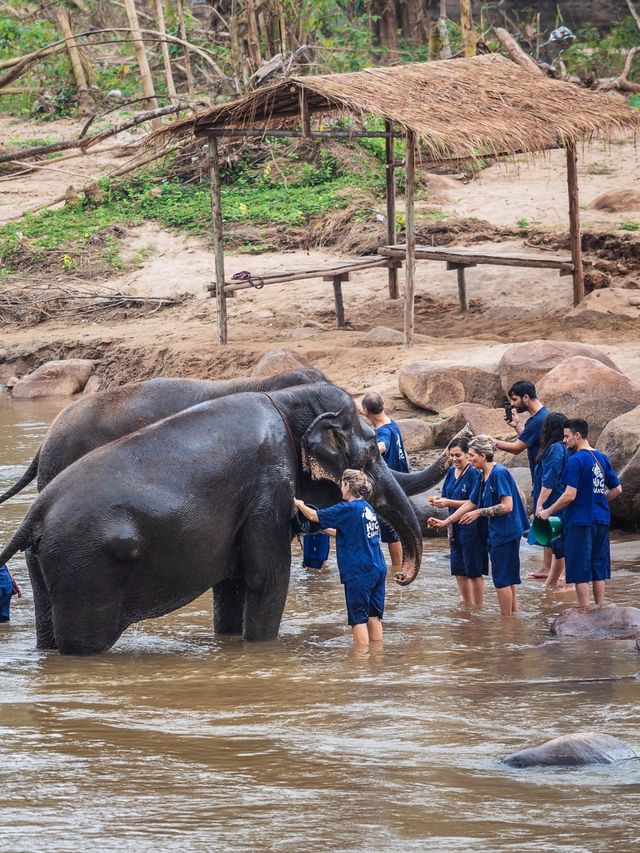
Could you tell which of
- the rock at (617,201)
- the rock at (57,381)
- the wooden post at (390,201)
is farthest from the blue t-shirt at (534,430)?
the rock at (617,201)

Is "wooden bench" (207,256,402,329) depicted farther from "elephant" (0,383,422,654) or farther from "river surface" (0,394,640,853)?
"elephant" (0,383,422,654)

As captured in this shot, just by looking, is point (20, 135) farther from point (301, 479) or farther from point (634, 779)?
→ point (634, 779)

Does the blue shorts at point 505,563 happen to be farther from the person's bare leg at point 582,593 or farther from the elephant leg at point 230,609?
the elephant leg at point 230,609

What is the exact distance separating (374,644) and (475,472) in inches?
57.8

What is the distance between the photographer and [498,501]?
26.1ft

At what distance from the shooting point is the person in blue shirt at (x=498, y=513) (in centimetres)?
796

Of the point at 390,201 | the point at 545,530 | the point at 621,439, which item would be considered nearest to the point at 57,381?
the point at 390,201

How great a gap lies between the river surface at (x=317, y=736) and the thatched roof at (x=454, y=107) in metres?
7.63

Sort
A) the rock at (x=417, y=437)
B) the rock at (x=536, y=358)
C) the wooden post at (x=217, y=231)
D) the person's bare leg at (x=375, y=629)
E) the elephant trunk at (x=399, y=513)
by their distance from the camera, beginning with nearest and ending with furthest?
the person's bare leg at (x=375, y=629) < the elephant trunk at (x=399, y=513) < the rock at (x=417, y=437) < the rock at (x=536, y=358) < the wooden post at (x=217, y=231)

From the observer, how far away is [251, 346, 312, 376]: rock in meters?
14.8

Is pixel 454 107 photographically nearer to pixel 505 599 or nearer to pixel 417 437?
pixel 417 437

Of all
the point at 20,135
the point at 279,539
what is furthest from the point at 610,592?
the point at 20,135

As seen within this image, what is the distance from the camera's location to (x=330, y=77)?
49.2ft

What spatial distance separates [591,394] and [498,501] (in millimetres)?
3896
